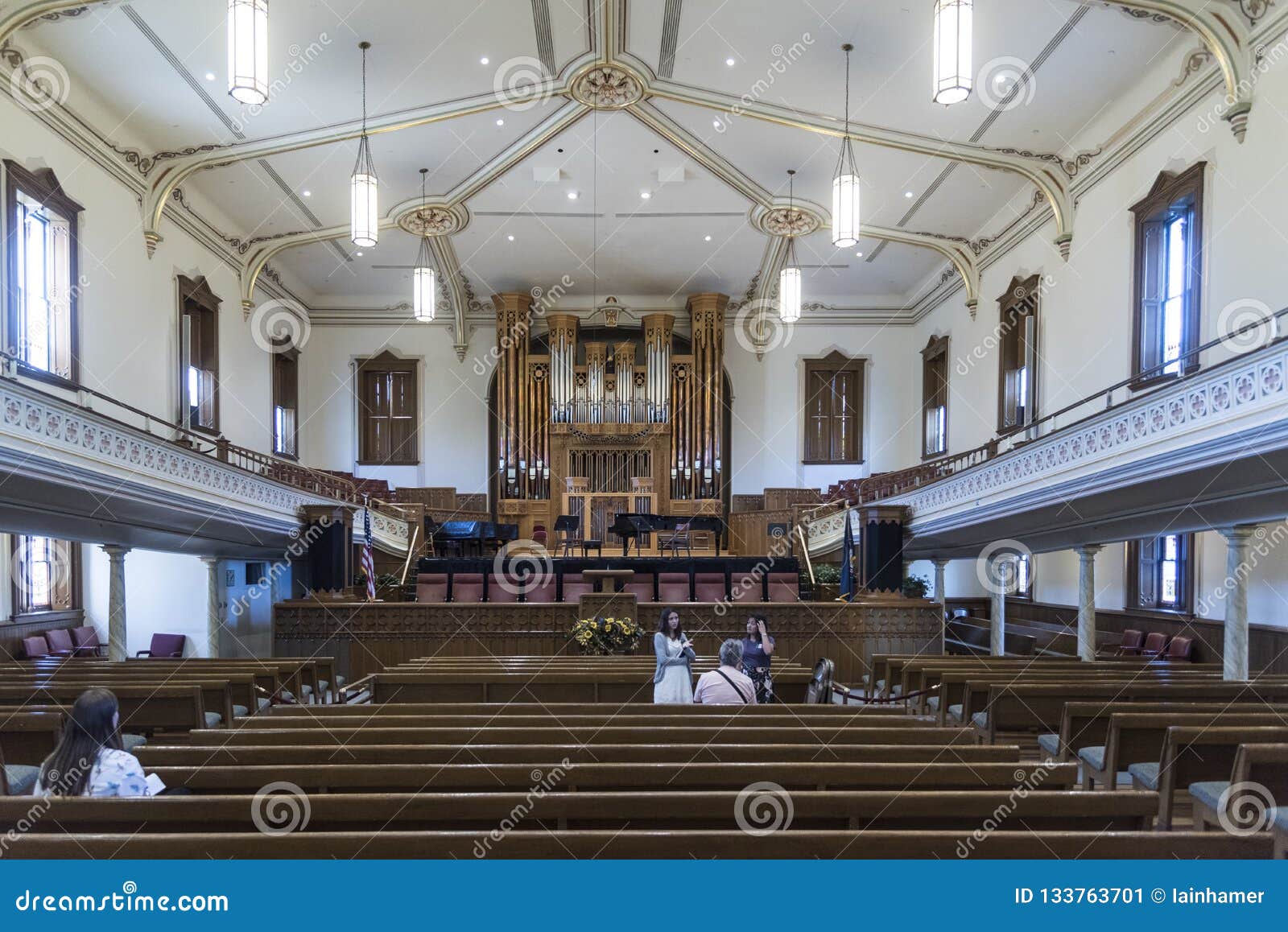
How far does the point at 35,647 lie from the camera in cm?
1111

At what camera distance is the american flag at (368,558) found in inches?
493

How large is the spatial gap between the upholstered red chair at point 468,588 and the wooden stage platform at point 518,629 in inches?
Result: 64.6

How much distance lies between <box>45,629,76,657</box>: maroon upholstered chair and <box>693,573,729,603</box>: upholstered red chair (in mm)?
8580

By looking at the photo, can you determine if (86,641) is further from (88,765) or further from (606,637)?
(88,765)

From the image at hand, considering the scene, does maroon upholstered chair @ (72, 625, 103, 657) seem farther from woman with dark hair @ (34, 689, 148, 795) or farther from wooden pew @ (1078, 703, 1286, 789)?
wooden pew @ (1078, 703, 1286, 789)

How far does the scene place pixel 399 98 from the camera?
11.3 m

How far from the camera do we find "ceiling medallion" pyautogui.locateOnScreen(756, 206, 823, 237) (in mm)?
14875

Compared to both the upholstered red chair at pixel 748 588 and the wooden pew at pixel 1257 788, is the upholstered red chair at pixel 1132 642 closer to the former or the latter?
the upholstered red chair at pixel 748 588

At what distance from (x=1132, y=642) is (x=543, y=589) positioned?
8.04m

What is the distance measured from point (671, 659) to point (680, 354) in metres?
14.1

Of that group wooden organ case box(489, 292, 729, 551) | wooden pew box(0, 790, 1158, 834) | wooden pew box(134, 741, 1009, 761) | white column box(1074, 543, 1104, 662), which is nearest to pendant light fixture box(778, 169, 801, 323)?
wooden organ case box(489, 292, 729, 551)

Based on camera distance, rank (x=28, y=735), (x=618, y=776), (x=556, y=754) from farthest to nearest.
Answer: (x=28, y=735)
(x=556, y=754)
(x=618, y=776)

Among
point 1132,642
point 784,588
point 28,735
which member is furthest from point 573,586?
point 28,735

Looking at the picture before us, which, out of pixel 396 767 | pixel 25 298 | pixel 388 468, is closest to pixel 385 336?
pixel 388 468
